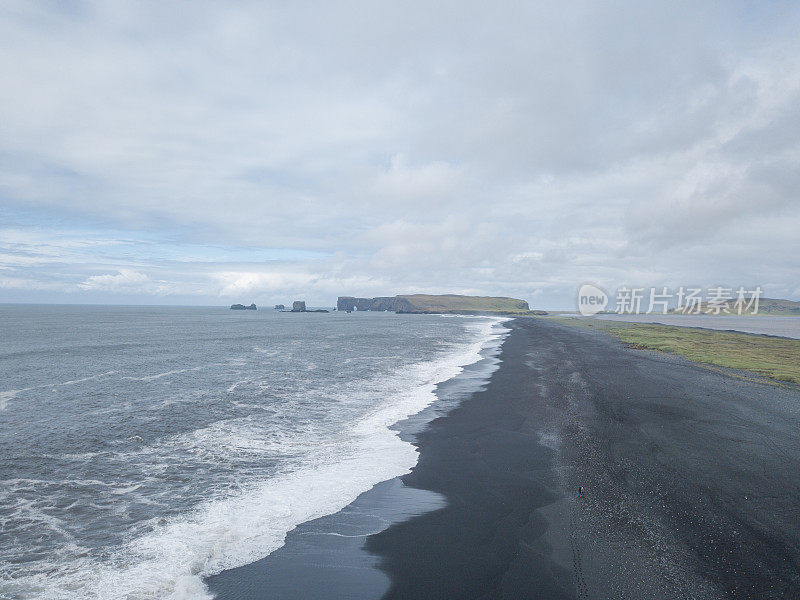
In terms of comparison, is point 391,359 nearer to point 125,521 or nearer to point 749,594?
point 125,521

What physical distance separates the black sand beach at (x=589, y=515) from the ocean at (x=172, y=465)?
172 cm

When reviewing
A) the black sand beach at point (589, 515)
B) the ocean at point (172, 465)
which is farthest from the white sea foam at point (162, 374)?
the black sand beach at point (589, 515)

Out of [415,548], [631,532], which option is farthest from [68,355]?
[631,532]

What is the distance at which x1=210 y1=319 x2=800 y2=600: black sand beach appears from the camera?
9461 millimetres

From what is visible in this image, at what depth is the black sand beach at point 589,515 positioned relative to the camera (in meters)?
9.46

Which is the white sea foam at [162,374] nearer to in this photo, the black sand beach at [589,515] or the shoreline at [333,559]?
the black sand beach at [589,515]

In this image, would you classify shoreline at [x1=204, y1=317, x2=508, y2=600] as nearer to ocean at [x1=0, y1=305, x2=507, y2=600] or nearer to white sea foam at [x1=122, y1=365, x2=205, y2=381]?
ocean at [x1=0, y1=305, x2=507, y2=600]

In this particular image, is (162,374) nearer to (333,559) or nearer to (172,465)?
(172,465)

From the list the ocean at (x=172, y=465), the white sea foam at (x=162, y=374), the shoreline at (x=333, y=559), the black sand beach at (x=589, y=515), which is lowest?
the white sea foam at (x=162, y=374)

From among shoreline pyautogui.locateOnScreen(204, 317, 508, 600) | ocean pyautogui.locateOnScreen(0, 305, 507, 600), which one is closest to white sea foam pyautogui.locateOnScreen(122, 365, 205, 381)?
ocean pyautogui.locateOnScreen(0, 305, 507, 600)

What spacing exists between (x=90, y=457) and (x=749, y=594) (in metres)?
23.9

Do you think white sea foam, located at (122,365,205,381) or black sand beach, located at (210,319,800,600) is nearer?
black sand beach, located at (210,319,800,600)

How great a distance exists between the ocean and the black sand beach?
5.65 ft

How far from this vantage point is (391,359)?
52969mm
